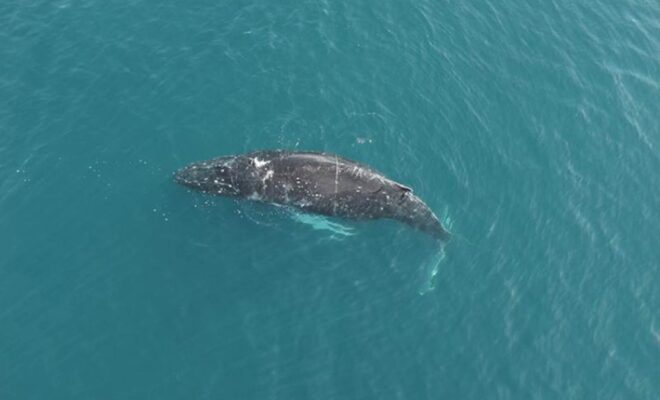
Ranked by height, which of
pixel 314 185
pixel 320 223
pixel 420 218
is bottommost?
pixel 320 223

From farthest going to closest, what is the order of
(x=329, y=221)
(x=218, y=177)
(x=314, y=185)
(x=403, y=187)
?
(x=329, y=221)
(x=218, y=177)
(x=403, y=187)
(x=314, y=185)

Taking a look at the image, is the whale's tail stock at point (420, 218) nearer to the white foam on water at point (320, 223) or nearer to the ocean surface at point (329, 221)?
the ocean surface at point (329, 221)

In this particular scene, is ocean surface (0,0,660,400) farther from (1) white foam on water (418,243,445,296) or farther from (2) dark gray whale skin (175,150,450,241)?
(2) dark gray whale skin (175,150,450,241)

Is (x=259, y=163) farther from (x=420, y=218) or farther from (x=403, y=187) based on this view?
(x=420, y=218)

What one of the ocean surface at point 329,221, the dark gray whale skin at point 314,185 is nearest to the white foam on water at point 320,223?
the ocean surface at point 329,221

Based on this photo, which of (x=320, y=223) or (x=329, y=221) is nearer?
(x=320, y=223)

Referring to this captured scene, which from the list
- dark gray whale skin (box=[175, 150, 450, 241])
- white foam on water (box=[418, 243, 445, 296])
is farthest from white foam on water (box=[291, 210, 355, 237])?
white foam on water (box=[418, 243, 445, 296])

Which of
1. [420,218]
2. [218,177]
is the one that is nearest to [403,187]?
[420,218]
